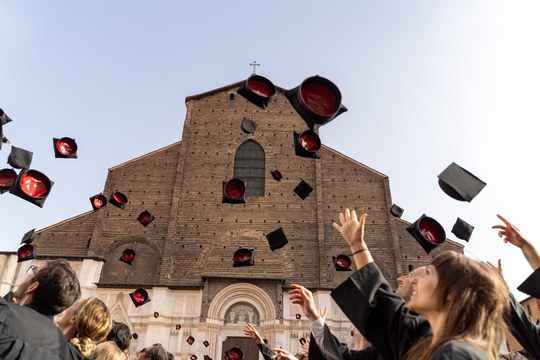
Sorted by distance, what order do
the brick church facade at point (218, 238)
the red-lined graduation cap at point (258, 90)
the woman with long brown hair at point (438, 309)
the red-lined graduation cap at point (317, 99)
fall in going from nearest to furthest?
the woman with long brown hair at point (438, 309)
the red-lined graduation cap at point (317, 99)
the red-lined graduation cap at point (258, 90)
the brick church facade at point (218, 238)

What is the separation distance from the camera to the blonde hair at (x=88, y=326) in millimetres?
2695

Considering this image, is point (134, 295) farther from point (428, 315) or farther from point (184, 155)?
point (428, 315)

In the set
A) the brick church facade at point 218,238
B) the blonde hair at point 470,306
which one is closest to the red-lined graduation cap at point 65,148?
the blonde hair at point 470,306

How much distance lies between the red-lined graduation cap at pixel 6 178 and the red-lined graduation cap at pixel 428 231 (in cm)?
683

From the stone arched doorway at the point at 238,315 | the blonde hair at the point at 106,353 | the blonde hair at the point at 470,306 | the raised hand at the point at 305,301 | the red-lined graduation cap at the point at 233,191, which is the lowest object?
the blonde hair at the point at 106,353

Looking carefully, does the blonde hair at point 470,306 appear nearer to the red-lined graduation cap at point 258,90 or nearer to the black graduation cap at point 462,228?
the red-lined graduation cap at point 258,90

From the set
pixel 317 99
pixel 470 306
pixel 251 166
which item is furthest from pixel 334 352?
pixel 251 166

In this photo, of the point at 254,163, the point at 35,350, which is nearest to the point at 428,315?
the point at 35,350

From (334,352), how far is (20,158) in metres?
6.78

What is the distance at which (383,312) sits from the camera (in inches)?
79.8

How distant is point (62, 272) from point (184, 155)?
59.2ft

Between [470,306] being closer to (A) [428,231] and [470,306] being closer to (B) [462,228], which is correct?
(A) [428,231]

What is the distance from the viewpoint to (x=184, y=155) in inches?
790

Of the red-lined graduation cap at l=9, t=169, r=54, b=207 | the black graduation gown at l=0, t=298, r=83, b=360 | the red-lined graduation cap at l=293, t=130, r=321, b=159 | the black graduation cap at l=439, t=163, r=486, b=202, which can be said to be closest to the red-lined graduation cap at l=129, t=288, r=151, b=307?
the red-lined graduation cap at l=9, t=169, r=54, b=207
